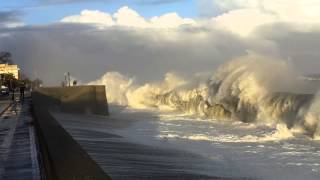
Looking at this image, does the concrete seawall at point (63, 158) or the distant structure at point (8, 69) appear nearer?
the concrete seawall at point (63, 158)

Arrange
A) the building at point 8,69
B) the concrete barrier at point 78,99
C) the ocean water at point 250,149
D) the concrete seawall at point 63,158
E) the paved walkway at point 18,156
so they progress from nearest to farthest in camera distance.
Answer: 1. the concrete seawall at point 63,158
2. the paved walkway at point 18,156
3. the ocean water at point 250,149
4. the concrete barrier at point 78,99
5. the building at point 8,69

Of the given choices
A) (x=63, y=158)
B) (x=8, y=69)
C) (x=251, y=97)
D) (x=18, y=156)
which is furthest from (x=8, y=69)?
(x=63, y=158)

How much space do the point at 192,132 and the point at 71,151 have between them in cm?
1276

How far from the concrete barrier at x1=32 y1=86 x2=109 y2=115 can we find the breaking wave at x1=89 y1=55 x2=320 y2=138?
5301mm

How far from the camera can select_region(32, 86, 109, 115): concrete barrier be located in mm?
39562

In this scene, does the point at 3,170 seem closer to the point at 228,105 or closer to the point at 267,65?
the point at 228,105

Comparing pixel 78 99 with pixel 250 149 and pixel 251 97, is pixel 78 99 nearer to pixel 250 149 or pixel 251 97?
pixel 251 97

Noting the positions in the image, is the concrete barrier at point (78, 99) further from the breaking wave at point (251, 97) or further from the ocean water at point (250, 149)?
the ocean water at point (250, 149)

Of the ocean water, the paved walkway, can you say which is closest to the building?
the paved walkway

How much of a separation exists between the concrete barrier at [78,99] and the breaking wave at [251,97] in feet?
17.4

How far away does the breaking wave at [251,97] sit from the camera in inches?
937

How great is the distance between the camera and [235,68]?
38.0 meters

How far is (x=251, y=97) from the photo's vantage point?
32.0 meters

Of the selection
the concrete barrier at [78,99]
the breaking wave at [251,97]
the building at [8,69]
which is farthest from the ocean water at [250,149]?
the building at [8,69]
